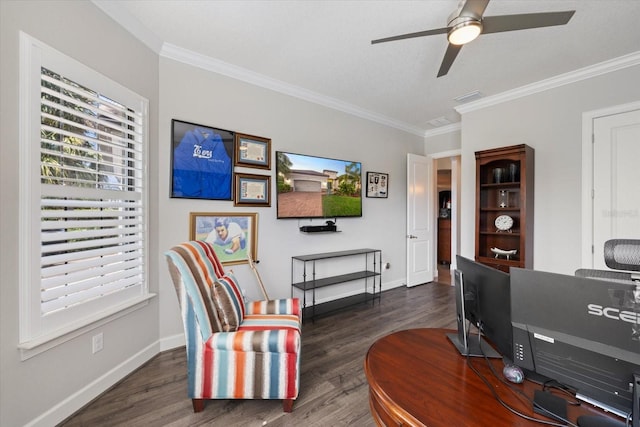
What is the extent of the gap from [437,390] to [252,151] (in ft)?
8.93

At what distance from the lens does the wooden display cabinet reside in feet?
10.4

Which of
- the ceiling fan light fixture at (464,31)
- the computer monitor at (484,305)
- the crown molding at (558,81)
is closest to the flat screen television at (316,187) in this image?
the crown molding at (558,81)

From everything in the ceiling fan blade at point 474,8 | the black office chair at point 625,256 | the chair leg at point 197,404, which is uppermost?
the ceiling fan blade at point 474,8

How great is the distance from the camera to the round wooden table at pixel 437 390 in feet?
2.65

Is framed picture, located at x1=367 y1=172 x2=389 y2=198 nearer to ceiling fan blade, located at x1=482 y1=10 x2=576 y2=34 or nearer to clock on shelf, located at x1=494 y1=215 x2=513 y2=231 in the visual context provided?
clock on shelf, located at x1=494 y1=215 x2=513 y2=231

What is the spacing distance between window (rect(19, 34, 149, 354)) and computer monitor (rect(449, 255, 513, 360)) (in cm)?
226

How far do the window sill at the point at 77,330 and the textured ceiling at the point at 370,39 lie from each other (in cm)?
221

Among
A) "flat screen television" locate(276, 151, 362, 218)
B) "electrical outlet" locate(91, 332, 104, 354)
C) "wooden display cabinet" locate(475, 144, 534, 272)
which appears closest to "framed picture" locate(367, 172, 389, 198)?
"flat screen television" locate(276, 151, 362, 218)

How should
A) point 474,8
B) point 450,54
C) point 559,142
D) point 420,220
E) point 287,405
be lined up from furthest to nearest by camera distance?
point 420,220 → point 559,142 → point 450,54 → point 287,405 → point 474,8

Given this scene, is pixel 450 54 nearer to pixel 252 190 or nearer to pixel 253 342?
pixel 252 190

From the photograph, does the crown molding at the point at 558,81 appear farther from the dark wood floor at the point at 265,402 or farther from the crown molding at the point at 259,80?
the dark wood floor at the point at 265,402

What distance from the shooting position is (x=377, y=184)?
434cm

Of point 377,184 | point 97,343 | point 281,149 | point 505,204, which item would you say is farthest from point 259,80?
point 505,204

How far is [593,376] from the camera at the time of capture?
0.80 metres
